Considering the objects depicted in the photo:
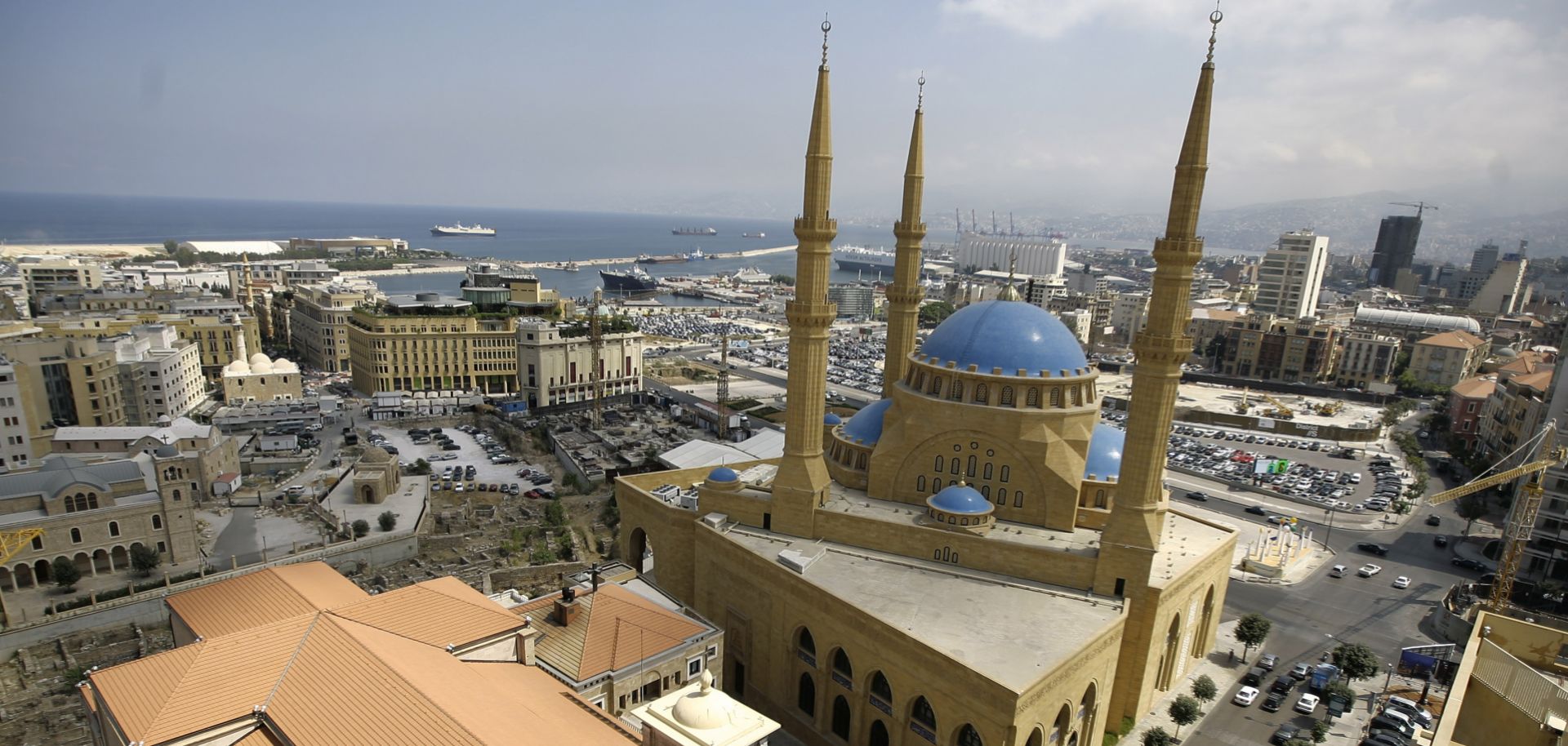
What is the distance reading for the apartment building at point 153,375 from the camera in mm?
57219

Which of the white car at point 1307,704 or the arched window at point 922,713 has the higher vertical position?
the arched window at point 922,713

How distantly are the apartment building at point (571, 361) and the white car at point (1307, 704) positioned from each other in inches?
2504

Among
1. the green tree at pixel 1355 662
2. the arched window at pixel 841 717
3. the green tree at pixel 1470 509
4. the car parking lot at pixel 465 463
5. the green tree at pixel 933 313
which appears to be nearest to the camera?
the arched window at pixel 841 717

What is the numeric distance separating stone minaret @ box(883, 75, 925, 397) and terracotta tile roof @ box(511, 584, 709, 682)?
55.7 feet

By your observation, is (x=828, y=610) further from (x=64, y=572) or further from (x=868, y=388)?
(x=868, y=388)

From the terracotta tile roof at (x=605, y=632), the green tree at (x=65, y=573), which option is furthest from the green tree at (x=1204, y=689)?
the green tree at (x=65, y=573)

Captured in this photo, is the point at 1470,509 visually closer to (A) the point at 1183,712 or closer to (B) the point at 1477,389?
(B) the point at 1477,389

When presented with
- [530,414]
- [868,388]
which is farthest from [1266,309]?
[530,414]

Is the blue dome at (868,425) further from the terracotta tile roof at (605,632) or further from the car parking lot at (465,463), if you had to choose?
the car parking lot at (465,463)

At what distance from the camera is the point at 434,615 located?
20.9 m

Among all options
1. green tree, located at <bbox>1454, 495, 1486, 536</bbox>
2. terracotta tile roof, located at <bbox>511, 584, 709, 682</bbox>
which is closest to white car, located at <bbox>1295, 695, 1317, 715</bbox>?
terracotta tile roof, located at <bbox>511, 584, 709, 682</bbox>

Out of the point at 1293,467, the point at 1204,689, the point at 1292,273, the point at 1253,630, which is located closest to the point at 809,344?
the point at 1204,689

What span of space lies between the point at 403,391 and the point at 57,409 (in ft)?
83.9

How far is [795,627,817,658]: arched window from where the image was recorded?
88.4ft
